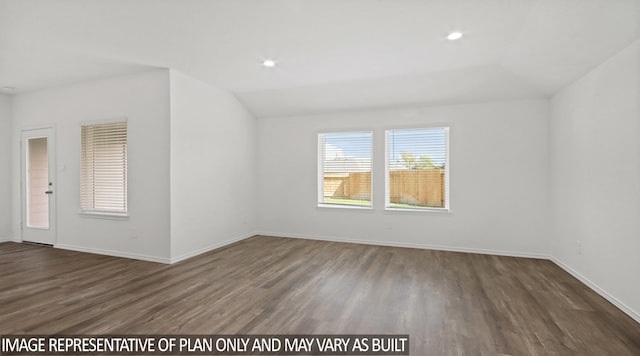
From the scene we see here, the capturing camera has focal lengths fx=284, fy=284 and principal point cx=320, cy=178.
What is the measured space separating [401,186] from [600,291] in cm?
298

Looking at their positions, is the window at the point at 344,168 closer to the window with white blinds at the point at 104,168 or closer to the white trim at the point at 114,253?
the white trim at the point at 114,253

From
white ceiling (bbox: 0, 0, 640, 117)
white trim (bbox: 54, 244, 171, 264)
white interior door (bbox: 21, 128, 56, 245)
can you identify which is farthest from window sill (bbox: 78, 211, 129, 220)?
white ceiling (bbox: 0, 0, 640, 117)

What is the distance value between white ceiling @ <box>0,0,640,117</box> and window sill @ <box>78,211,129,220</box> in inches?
86.5

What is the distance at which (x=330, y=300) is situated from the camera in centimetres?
297

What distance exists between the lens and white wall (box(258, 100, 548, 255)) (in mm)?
4551

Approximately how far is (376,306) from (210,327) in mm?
1558

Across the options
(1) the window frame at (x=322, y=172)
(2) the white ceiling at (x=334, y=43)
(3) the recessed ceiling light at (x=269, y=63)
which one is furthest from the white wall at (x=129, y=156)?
(1) the window frame at (x=322, y=172)

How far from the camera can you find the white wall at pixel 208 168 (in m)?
4.29

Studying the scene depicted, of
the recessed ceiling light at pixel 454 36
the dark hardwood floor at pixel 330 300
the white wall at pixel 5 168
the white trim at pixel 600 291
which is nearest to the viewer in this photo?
the dark hardwood floor at pixel 330 300

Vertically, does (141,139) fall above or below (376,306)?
above

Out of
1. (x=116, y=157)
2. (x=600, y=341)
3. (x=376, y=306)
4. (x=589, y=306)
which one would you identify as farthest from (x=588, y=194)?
(x=116, y=157)

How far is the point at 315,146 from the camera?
19.4ft

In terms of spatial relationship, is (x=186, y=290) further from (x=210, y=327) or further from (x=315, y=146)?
(x=315, y=146)

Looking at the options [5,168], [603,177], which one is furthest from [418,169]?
[5,168]
